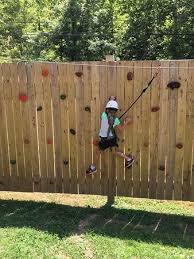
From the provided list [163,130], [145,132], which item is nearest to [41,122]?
[145,132]

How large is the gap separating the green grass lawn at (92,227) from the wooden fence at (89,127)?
249 mm

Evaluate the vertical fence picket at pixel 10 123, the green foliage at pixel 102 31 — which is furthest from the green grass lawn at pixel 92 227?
the green foliage at pixel 102 31

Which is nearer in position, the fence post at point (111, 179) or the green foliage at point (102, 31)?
the fence post at point (111, 179)

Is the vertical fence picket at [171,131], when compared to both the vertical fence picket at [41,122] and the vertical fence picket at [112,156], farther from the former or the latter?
the vertical fence picket at [41,122]

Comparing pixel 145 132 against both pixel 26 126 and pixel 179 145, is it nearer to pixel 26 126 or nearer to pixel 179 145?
pixel 179 145

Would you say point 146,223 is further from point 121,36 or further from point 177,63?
point 121,36

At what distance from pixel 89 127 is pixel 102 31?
68.2 ft

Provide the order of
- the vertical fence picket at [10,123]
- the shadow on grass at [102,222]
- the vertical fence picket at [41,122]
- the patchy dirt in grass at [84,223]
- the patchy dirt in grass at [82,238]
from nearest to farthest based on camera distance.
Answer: the patchy dirt in grass at [82,238]
the shadow on grass at [102,222]
the patchy dirt in grass at [84,223]
the vertical fence picket at [41,122]
the vertical fence picket at [10,123]

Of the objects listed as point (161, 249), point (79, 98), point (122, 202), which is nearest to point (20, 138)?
point (79, 98)

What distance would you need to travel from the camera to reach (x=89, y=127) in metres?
5.97

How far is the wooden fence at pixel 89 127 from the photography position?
5.63 m

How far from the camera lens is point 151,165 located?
587 centimetres

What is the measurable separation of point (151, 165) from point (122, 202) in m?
0.80

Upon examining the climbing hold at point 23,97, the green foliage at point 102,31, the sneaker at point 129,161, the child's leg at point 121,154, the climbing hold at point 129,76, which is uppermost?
the green foliage at point 102,31
